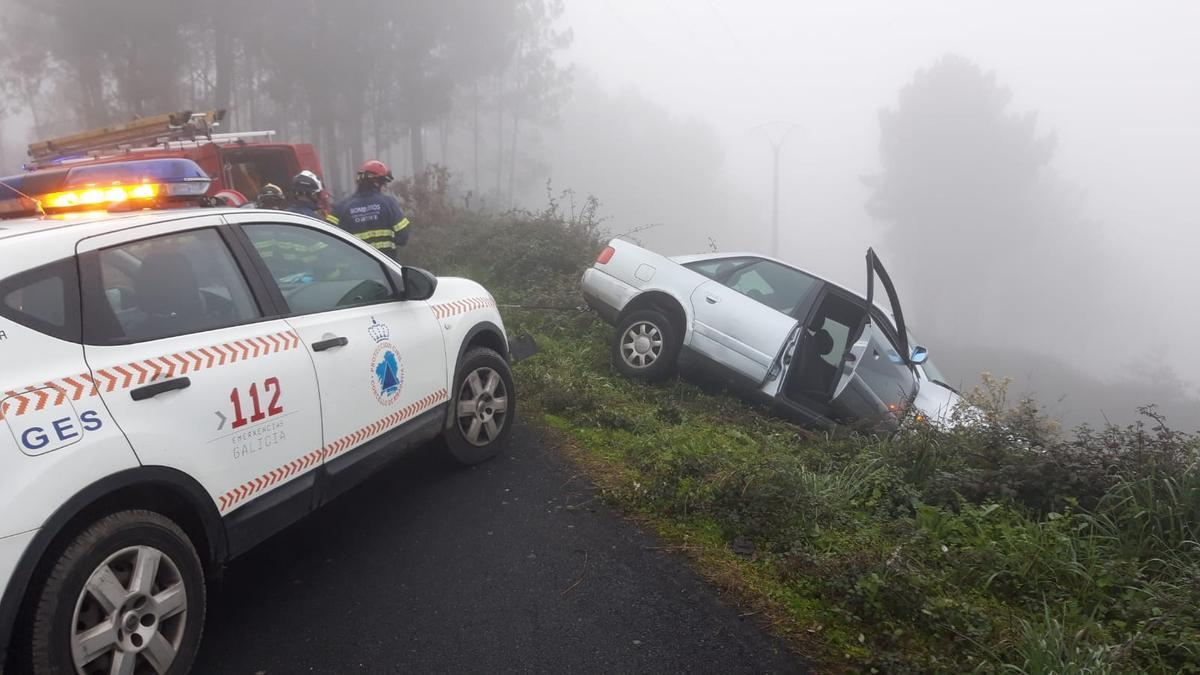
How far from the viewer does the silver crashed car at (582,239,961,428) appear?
641cm

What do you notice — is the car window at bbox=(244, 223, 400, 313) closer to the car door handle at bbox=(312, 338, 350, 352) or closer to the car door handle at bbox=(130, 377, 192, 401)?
the car door handle at bbox=(312, 338, 350, 352)

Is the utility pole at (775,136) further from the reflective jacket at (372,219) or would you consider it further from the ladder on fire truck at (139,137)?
the reflective jacket at (372,219)

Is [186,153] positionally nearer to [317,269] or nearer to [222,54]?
[317,269]

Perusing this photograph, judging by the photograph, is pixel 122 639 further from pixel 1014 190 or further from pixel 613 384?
pixel 1014 190

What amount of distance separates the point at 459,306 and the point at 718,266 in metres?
3.36

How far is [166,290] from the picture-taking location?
273 centimetres

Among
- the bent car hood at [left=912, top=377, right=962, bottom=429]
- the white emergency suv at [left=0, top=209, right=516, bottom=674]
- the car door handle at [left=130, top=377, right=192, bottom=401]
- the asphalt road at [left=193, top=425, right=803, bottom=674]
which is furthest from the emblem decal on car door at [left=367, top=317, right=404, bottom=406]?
the bent car hood at [left=912, top=377, right=962, bottom=429]

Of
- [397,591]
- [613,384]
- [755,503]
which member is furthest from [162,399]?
[613,384]

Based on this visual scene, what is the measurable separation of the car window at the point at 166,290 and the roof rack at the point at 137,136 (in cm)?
809

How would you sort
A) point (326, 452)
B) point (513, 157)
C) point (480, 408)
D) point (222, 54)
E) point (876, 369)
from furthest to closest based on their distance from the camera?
point (513, 157), point (222, 54), point (876, 369), point (480, 408), point (326, 452)

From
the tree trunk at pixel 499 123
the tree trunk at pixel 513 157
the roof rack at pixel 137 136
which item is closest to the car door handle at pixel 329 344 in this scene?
the roof rack at pixel 137 136

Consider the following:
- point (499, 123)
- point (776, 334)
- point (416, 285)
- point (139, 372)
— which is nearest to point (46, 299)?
point (139, 372)

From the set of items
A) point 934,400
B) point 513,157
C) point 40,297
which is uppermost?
point 40,297

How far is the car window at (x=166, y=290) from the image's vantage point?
8.00 ft
